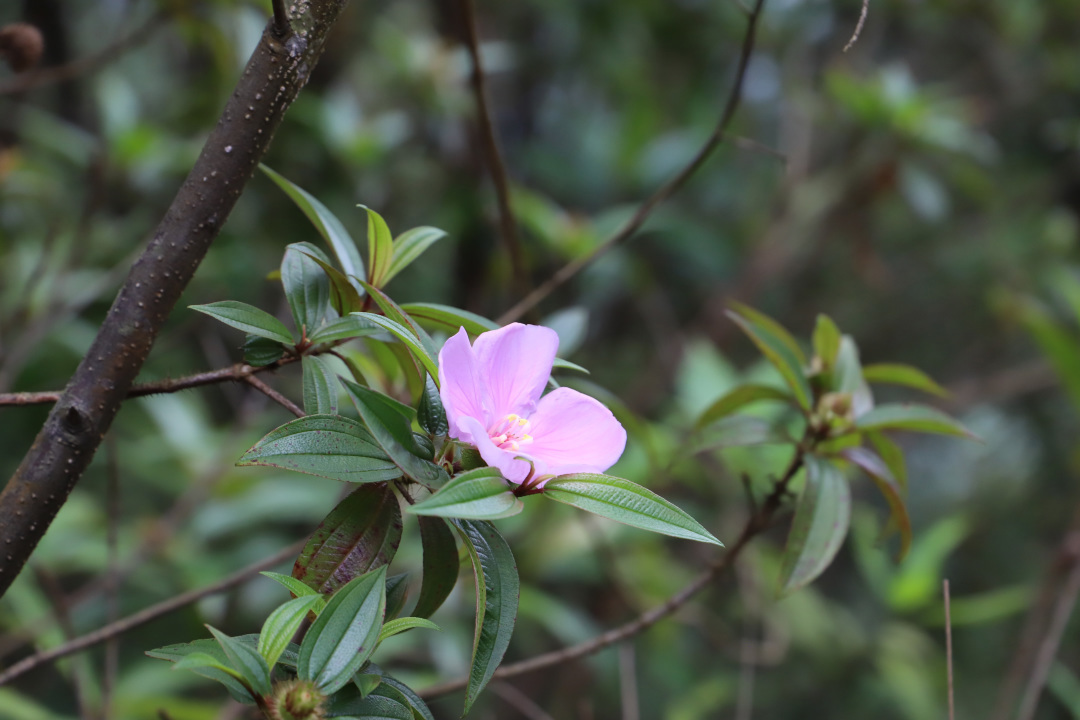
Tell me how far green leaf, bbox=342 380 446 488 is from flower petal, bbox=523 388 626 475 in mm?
62

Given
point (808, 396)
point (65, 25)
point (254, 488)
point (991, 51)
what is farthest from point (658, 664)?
point (991, 51)

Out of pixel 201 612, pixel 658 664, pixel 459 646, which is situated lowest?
pixel 658 664

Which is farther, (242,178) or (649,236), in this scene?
(649,236)

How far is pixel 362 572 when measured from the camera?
40 centimetres

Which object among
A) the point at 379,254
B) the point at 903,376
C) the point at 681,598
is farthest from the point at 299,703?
the point at 903,376

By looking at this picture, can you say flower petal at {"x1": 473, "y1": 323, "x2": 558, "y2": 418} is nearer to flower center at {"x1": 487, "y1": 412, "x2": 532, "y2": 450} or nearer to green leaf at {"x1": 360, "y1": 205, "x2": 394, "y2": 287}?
flower center at {"x1": 487, "y1": 412, "x2": 532, "y2": 450}

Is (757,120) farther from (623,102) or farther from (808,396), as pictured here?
(808,396)

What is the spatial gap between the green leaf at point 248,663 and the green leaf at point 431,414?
13 centimetres

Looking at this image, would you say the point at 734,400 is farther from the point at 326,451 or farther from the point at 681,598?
the point at 326,451

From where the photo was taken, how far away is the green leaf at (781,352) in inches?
27.6

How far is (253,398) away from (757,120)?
77.4 inches

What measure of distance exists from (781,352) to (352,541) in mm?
456

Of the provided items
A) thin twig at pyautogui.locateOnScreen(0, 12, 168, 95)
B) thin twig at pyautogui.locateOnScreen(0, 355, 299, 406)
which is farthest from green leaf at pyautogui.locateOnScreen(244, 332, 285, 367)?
thin twig at pyautogui.locateOnScreen(0, 12, 168, 95)

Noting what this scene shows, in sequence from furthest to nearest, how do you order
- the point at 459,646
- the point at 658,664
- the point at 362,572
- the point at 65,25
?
the point at 658,664 → the point at 65,25 → the point at 459,646 → the point at 362,572
